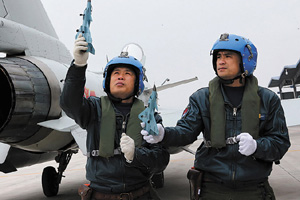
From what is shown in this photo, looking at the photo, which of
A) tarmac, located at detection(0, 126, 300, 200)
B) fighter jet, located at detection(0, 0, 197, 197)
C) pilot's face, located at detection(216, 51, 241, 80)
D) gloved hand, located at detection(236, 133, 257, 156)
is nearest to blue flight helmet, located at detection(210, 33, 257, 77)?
pilot's face, located at detection(216, 51, 241, 80)

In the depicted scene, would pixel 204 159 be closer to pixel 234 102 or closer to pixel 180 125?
pixel 180 125

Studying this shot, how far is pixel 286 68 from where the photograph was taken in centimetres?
2389

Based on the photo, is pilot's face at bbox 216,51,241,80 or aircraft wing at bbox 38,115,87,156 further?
aircraft wing at bbox 38,115,87,156

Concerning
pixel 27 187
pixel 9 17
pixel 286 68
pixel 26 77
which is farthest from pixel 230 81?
pixel 286 68

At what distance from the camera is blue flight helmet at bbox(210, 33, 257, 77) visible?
257 centimetres

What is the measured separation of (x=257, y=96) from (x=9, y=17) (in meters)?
3.69

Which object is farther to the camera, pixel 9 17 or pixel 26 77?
pixel 9 17

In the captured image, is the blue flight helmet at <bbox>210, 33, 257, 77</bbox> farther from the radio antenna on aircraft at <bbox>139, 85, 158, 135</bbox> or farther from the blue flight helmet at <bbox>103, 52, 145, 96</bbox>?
the radio antenna on aircraft at <bbox>139, 85, 158, 135</bbox>

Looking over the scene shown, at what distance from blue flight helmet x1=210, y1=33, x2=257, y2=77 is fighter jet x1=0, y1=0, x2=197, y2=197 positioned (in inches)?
37.5

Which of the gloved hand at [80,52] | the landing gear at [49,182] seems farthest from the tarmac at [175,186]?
the gloved hand at [80,52]

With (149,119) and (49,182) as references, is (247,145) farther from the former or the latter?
(49,182)

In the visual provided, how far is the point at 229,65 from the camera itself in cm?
260

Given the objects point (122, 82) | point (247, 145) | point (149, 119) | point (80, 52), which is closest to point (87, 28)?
point (80, 52)

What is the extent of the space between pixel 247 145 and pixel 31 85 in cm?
280
